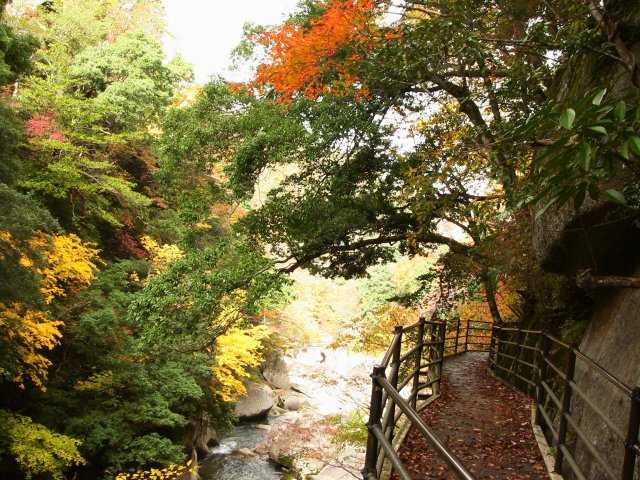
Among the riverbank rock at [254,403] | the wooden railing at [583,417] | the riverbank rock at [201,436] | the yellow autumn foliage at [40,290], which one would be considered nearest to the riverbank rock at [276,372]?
the riverbank rock at [254,403]

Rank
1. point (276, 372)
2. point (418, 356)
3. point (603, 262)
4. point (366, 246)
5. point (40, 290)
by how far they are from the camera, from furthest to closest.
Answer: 1. point (276, 372)
2. point (366, 246)
3. point (40, 290)
4. point (418, 356)
5. point (603, 262)

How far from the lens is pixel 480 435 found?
5.18 meters

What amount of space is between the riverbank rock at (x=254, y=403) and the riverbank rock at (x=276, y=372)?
272cm

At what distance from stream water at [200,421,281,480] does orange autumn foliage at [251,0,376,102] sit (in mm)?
10640

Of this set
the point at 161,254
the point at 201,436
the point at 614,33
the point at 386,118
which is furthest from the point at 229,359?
the point at 614,33

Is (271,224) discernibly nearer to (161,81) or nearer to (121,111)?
(121,111)

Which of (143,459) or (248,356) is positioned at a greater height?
(248,356)

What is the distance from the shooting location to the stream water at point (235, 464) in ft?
42.2

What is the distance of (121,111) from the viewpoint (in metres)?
13.4

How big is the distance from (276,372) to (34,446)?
13924 mm

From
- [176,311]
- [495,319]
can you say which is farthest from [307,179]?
[495,319]

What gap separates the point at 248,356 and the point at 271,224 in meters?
6.41

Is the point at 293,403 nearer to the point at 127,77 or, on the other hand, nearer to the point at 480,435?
the point at 127,77

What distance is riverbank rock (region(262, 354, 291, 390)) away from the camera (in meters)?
21.0
